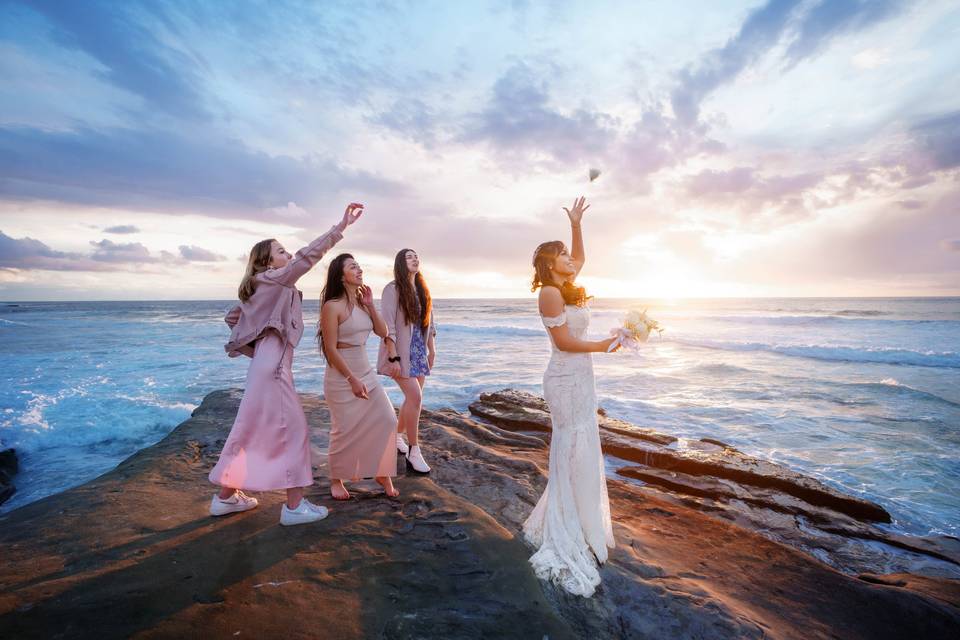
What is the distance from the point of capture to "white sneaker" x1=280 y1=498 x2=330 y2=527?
12.1 feet

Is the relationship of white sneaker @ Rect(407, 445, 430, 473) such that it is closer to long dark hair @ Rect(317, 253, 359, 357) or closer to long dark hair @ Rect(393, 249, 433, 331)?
long dark hair @ Rect(393, 249, 433, 331)

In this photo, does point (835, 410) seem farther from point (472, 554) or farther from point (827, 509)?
point (472, 554)

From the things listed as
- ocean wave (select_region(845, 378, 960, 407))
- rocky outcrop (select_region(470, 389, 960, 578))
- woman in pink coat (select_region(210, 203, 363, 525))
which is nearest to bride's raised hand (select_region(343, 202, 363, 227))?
woman in pink coat (select_region(210, 203, 363, 525))

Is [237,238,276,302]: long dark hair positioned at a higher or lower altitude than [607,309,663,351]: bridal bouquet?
higher

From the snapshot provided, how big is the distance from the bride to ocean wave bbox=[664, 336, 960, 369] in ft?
73.7

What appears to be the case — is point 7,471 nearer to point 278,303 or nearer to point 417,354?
point 278,303

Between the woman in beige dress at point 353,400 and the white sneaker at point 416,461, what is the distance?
78cm

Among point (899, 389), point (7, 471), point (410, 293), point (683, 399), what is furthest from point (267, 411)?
point (899, 389)

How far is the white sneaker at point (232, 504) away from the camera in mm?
3962

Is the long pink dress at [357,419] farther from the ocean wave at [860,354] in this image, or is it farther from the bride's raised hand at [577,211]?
the ocean wave at [860,354]

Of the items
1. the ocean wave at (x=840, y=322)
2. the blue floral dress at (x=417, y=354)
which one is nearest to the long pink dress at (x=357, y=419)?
the blue floral dress at (x=417, y=354)

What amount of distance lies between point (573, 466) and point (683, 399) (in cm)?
1019

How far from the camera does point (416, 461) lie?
5184mm

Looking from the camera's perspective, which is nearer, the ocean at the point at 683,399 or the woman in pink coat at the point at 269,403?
the woman in pink coat at the point at 269,403
